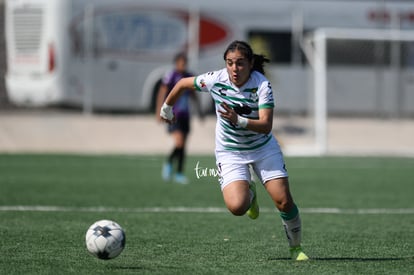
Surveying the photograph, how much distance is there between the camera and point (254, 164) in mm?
8570

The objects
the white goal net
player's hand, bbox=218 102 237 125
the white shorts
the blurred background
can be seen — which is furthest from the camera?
the white goal net

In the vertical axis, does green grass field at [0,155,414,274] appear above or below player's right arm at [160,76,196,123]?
below

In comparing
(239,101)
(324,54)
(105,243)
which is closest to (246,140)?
(239,101)

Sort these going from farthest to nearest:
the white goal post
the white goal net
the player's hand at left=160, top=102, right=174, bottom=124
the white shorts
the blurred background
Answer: the white goal net < the blurred background < the white goal post < the player's hand at left=160, top=102, right=174, bottom=124 < the white shorts

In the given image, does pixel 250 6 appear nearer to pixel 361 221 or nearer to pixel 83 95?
pixel 83 95

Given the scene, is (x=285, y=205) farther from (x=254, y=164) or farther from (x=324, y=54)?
(x=324, y=54)

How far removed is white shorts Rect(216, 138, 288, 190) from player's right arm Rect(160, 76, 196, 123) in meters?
0.62

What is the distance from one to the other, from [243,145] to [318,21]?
21.1 m

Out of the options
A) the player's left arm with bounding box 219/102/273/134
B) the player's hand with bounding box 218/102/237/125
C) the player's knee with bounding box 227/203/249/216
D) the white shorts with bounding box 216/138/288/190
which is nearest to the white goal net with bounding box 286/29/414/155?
the white shorts with bounding box 216/138/288/190

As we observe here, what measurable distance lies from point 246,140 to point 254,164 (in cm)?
23

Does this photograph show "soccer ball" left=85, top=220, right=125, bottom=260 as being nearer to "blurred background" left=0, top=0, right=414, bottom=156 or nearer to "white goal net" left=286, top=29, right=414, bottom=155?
"blurred background" left=0, top=0, right=414, bottom=156

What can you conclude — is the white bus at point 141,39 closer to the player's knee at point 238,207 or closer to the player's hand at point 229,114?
the player's knee at point 238,207

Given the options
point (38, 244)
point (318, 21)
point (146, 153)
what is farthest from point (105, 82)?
point (38, 244)

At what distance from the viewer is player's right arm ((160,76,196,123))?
28.7 feet
